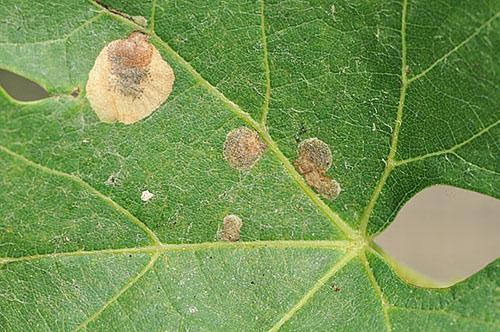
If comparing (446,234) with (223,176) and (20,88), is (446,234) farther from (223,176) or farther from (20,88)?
(223,176)

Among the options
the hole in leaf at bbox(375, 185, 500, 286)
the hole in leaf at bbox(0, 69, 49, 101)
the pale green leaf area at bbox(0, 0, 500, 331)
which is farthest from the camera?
the hole in leaf at bbox(375, 185, 500, 286)

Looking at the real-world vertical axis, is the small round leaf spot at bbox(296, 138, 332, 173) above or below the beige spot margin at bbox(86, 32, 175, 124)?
below

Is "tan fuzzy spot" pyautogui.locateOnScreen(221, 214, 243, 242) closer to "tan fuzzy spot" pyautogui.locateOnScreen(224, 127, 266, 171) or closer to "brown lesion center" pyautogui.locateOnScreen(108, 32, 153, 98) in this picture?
"tan fuzzy spot" pyautogui.locateOnScreen(224, 127, 266, 171)

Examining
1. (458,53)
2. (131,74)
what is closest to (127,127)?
(131,74)

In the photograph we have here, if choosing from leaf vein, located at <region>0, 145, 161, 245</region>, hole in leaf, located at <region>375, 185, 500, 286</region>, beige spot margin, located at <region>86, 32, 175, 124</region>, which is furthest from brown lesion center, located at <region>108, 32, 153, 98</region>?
hole in leaf, located at <region>375, 185, 500, 286</region>

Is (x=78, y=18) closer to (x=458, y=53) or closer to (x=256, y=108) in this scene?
(x=256, y=108)

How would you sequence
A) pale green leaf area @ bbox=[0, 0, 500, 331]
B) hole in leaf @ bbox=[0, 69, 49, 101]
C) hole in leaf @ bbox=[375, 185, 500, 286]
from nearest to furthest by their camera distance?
pale green leaf area @ bbox=[0, 0, 500, 331] → hole in leaf @ bbox=[0, 69, 49, 101] → hole in leaf @ bbox=[375, 185, 500, 286]

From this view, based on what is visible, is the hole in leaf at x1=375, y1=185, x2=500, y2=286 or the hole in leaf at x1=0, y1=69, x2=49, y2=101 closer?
the hole in leaf at x1=0, y1=69, x2=49, y2=101
